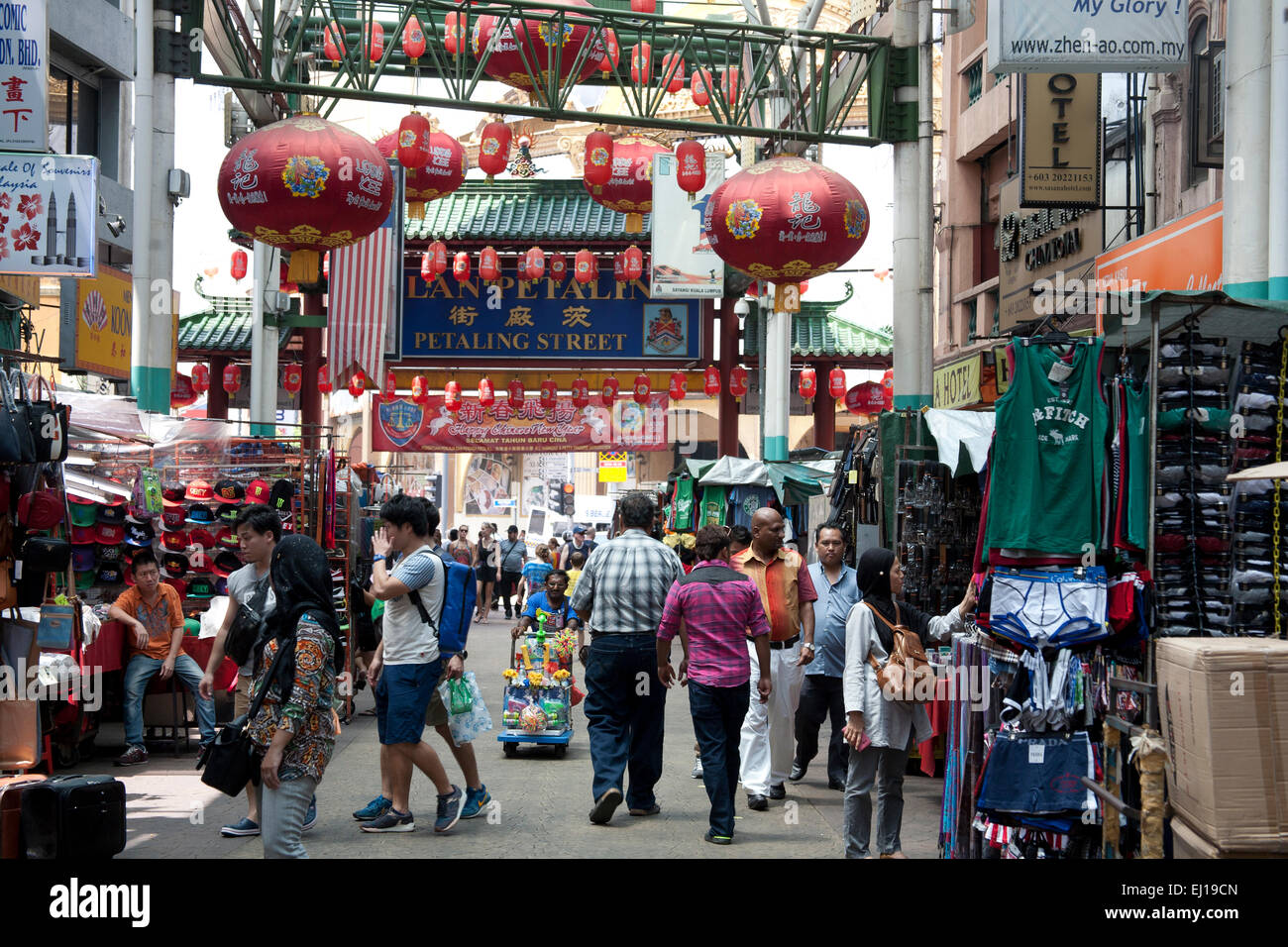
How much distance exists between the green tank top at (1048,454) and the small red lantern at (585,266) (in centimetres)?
1906

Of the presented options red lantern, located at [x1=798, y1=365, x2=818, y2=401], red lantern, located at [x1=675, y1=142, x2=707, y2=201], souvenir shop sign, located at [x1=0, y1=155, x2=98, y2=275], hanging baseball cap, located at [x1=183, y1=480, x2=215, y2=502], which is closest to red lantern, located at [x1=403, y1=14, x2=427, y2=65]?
red lantern, located at [x1=675, y1=142, x2=707, y2=201]

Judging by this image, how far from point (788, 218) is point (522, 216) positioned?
55.2ft

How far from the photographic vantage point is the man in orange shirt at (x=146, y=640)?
420 inches

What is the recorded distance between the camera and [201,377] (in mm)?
30875

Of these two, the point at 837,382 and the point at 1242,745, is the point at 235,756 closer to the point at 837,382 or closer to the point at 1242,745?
the point at 1242,745

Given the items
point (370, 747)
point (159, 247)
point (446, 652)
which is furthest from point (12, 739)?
point (159, 247)

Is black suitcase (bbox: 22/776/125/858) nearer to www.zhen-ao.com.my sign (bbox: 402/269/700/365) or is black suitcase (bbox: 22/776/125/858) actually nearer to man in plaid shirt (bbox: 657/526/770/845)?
man in plaid shirt (bbox: 657/526/770/845)

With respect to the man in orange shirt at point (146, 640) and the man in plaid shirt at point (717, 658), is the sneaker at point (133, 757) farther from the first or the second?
the man in plaid shirt at point (717, 658)

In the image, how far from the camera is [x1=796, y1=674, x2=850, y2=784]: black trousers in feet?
32.8

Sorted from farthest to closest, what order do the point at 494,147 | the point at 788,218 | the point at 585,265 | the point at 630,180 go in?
the point at 585,265 → the point at 630,180 → the point at 494,147 → the point at 788,218


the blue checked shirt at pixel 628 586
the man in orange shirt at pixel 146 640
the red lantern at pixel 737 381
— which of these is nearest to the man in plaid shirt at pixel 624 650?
the blue checked shirt at pixel 628 586

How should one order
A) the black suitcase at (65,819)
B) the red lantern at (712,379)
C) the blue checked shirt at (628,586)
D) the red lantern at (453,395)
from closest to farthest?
1. the black suitcase at (65,819)
2. the blue checked shirt at (628,586)
3. the red lantern at (712,379)
4. the red lantern at (453,395)

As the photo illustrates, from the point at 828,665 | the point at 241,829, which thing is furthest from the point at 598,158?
the point at 241,829

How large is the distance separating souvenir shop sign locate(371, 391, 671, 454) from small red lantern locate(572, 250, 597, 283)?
3268 millimetres
